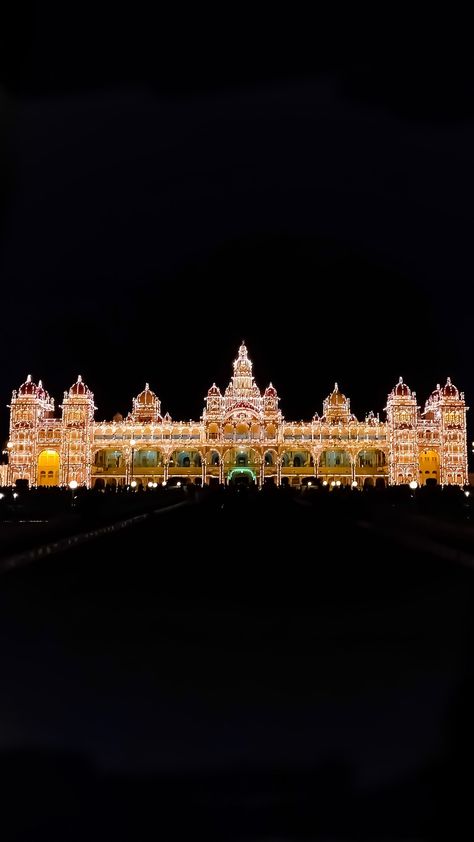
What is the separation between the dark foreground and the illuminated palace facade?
9442 centimetres

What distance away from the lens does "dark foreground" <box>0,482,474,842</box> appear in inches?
173

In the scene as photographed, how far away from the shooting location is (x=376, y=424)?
10738 cm

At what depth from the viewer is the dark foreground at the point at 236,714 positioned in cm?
440

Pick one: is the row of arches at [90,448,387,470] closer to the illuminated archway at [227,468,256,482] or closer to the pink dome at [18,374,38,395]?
the illuminated archway at [227,468,256,482]

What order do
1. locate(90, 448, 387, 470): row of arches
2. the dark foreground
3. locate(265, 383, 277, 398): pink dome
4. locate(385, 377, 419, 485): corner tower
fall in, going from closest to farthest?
1. the dark foreground
2. locate(385, 377, 419, 485): corner tower
3. locate(90, 448, 387, 470): row of arches
4. locate(265, 383, 277, 398): pink dome

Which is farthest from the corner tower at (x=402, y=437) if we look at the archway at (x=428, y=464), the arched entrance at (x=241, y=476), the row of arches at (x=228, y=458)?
the arched entrance at (x=241, y=476)

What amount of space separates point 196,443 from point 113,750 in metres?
102

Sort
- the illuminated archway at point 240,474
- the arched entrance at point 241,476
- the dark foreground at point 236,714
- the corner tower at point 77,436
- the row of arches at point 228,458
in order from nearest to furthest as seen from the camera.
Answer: the dark foreground at point 236,714 < the corner tower at point 77,436 < the row of arches at point 228,458 < the illuminated archway at point 240,474 < the arched entrance at point 241,476

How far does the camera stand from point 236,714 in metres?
5.75

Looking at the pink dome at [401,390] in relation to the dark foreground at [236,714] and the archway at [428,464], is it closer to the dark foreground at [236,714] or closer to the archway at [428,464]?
the archway at [428,464]

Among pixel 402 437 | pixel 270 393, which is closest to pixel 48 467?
pixel 270 393

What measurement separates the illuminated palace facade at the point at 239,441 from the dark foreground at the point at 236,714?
9442 centimetres

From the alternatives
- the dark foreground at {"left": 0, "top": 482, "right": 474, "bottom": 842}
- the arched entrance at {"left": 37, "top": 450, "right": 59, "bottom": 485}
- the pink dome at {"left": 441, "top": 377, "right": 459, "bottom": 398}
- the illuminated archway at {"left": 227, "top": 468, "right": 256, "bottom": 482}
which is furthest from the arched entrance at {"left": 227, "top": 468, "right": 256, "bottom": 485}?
the dark foreground at {"left": 0, "top": 482, "right": 474, "bottom": 842}

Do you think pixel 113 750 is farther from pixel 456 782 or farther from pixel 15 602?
pixel 15 602
